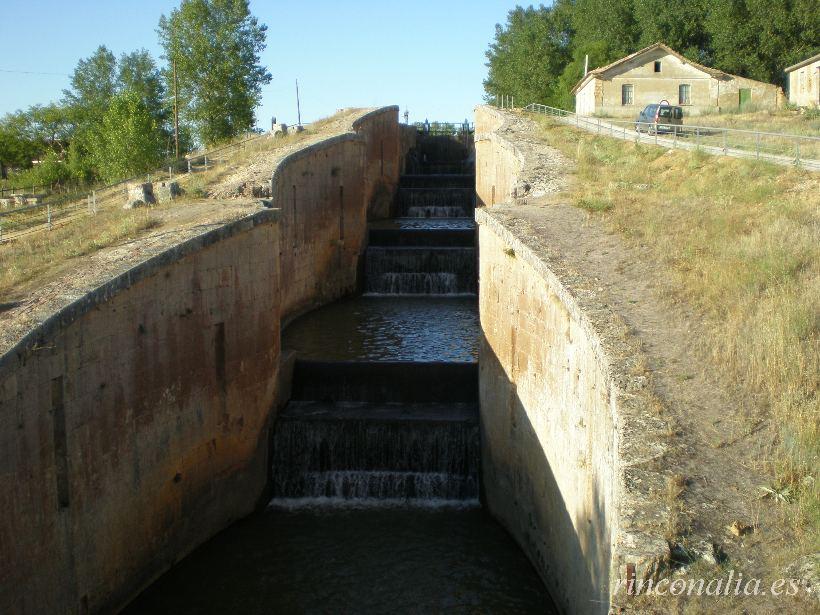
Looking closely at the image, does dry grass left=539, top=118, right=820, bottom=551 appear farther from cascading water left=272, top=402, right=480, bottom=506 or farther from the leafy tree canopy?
the leafy tree canopy

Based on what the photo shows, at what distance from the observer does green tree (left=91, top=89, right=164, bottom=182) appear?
3412 centimetres

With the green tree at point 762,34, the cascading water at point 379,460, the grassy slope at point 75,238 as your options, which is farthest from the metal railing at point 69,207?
the green tree at point 762,34

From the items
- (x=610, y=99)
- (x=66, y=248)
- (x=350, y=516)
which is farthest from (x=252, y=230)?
(x=610, y=99)

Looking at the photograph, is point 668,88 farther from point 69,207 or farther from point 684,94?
point 69,207

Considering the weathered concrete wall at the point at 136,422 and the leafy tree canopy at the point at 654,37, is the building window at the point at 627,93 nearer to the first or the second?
the leafy tree canopy at the point at 654,37

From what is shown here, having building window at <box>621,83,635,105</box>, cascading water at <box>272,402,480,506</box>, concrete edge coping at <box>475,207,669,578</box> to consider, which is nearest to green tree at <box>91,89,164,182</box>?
building window at <box>621,83,635,105</box>

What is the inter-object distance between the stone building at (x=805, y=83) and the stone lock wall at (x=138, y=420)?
29.7 metres

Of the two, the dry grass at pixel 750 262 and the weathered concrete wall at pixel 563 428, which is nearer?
the weathered concrete wall at pixel 563 428

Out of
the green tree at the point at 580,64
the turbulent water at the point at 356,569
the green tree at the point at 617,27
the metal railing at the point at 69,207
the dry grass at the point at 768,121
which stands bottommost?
the turbulent water at the point at 356,569

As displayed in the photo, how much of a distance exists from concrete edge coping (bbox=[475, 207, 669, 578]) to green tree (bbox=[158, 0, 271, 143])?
34660 mm

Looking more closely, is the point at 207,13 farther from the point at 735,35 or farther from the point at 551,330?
the point at 551,330

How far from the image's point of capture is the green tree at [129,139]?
3412 cm

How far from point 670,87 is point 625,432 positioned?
36918 mm

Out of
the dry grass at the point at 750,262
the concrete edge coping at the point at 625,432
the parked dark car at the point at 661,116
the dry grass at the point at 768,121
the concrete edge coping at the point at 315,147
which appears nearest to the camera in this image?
the concrete edge coping at the point at 625,432
